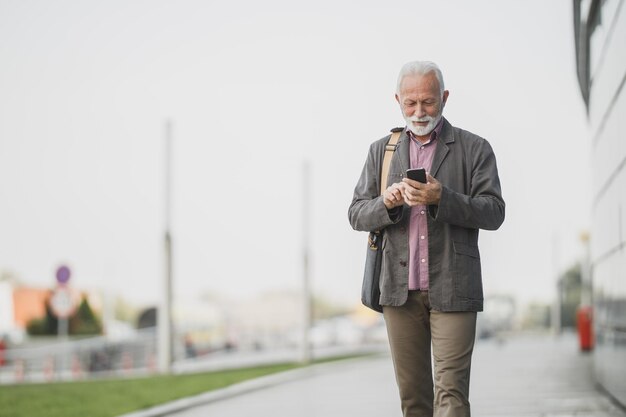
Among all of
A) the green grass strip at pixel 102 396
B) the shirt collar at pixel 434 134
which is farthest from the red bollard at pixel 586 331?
the shirt collar at pixel 434 134

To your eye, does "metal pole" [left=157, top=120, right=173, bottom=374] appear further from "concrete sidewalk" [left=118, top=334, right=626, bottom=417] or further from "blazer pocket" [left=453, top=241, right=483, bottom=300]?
"blazer pocket" [left=453, top=241, right=483, bottom=300]

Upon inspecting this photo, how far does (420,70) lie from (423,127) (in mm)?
238

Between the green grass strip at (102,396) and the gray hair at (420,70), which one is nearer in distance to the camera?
the gray hair at (420,70)

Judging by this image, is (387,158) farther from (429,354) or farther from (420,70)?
(429,354)

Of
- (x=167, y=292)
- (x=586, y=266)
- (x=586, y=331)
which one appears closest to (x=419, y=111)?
(x=167, y=292)

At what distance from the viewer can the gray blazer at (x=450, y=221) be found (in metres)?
4.40

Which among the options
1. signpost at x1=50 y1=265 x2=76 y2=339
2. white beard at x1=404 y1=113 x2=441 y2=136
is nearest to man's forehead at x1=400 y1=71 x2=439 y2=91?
white beard at x1=404 y1=113 x2=441 y2=136

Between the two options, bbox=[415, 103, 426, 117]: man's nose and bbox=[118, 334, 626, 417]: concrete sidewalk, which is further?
bbox=[118, 334, 626, 417]: concrete sidewalk

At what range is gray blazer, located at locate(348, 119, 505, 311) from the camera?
173 inches

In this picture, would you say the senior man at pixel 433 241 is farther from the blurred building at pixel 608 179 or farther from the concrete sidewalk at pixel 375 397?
the blurred building at pixel 608 179

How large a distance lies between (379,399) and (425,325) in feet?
27.5

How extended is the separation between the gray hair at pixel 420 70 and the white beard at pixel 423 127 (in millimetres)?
120

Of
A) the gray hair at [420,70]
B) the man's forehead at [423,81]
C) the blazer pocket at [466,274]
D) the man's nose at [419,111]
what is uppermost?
the gray hair at [420,70]

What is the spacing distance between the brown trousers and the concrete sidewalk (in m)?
5.66
